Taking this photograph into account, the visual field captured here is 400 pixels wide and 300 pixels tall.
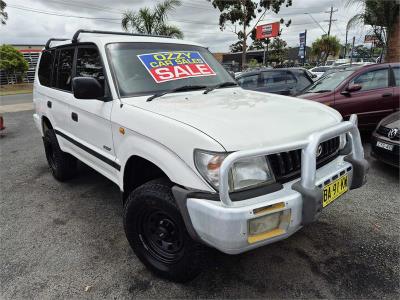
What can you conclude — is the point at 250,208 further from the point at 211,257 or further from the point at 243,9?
the point at 243,9

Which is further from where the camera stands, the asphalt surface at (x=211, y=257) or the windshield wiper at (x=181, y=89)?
the windshield wiper at (x=181, y=89)

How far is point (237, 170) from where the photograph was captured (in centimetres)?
196

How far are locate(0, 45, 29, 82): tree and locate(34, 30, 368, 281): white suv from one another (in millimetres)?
31975

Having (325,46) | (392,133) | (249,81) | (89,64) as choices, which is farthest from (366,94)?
(325,46)

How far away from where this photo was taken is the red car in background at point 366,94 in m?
5.87

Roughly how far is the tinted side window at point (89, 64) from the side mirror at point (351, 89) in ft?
15.2

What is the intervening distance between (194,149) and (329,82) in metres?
5.39

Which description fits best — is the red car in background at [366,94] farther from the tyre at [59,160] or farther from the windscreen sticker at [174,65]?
the tyre at [59,160]

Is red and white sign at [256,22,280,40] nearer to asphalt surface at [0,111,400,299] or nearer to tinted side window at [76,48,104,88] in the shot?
asphalt surface at [0,111,400,299]

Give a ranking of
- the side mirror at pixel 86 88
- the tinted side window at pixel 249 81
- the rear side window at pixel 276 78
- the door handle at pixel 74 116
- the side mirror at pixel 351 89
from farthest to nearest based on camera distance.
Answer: the tinted side window at pixel 249 81
the rear side window at pixel 276 78
the side mirror at pixel 351 89
the door handle at pixel 74 116
the side mirror at pixel 86 88

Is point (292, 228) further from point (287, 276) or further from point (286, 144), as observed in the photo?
point (287, 276)

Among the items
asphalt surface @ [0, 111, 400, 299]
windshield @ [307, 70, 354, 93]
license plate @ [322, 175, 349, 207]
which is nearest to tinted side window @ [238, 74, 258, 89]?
windshield @ [307, 70, 354, 93]

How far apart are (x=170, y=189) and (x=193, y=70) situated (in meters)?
1.49

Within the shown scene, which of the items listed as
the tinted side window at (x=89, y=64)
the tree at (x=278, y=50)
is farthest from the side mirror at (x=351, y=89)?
the tree at (x=278, y=50)
